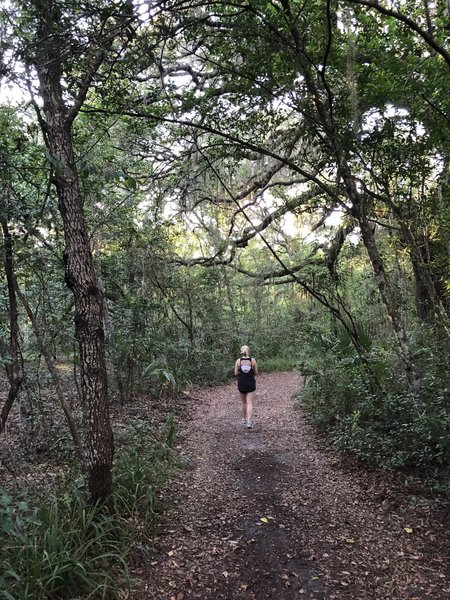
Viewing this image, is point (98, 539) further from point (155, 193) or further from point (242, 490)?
point (155, 193)

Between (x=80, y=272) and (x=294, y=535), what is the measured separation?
346 cm

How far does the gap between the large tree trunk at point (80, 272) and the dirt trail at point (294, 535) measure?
1.20 metres

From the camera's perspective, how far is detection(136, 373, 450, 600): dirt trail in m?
3.55

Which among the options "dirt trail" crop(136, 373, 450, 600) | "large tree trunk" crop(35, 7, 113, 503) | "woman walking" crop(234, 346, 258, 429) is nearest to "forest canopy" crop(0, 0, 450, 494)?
"large tree trunk" crop(35, 7, 113, 503)

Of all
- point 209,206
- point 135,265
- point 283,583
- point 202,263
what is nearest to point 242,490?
point 283,583

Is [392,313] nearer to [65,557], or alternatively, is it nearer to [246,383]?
[246,383]

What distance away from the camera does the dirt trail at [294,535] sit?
3.55m

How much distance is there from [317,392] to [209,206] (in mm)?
8317

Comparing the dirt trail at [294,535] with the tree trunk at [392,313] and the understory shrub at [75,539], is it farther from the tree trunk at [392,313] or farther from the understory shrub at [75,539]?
the tree trunk at [392,313]

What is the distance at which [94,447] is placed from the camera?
160 inches

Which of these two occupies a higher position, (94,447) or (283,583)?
(94,447)

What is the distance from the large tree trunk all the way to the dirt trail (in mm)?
1199

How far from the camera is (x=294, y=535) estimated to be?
14.2 ft

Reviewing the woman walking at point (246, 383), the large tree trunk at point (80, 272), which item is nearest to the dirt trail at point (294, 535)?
the large tree trunk at point (80, 272)
